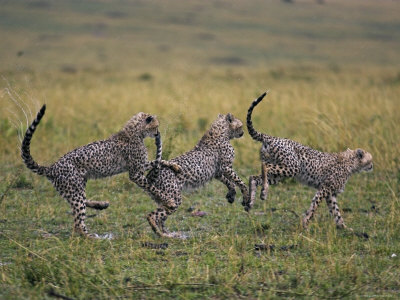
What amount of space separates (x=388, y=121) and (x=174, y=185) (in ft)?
17.2

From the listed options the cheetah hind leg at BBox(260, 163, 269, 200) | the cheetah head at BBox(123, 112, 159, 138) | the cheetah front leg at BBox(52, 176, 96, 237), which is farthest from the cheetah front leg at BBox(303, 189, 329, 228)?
the cheetah front leg at BBox(52, 176, 96, 237)

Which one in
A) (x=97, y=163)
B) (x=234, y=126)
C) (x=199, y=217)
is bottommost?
(x=199, y=217)

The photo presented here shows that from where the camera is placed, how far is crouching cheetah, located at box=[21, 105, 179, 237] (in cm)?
596

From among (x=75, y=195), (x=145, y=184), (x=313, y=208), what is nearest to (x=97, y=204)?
(x=75, y=195)

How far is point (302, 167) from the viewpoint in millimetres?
6703

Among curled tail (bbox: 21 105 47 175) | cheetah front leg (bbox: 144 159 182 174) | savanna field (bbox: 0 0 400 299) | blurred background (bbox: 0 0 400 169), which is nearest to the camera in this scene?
savanna field (bbox: 0 0 400 299)

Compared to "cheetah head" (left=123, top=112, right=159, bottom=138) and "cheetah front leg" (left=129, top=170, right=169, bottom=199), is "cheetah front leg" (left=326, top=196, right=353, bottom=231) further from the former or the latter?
"cheetah head" (left=123, top=112, right=159, bottom=138)

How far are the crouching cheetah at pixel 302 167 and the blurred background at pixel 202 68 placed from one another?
878 mm

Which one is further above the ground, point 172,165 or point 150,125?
point 150,125

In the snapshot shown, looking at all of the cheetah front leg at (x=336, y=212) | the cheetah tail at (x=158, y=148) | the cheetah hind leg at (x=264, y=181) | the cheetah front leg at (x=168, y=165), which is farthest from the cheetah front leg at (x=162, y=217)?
the cheetah front leg at (x=336, y=212)

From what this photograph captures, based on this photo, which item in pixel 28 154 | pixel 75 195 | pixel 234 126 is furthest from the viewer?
pixel 234 126

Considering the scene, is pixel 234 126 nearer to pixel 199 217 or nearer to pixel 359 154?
pixel 199 217

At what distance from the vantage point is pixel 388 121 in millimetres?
10484

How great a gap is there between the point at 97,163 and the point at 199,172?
92 centimetres
